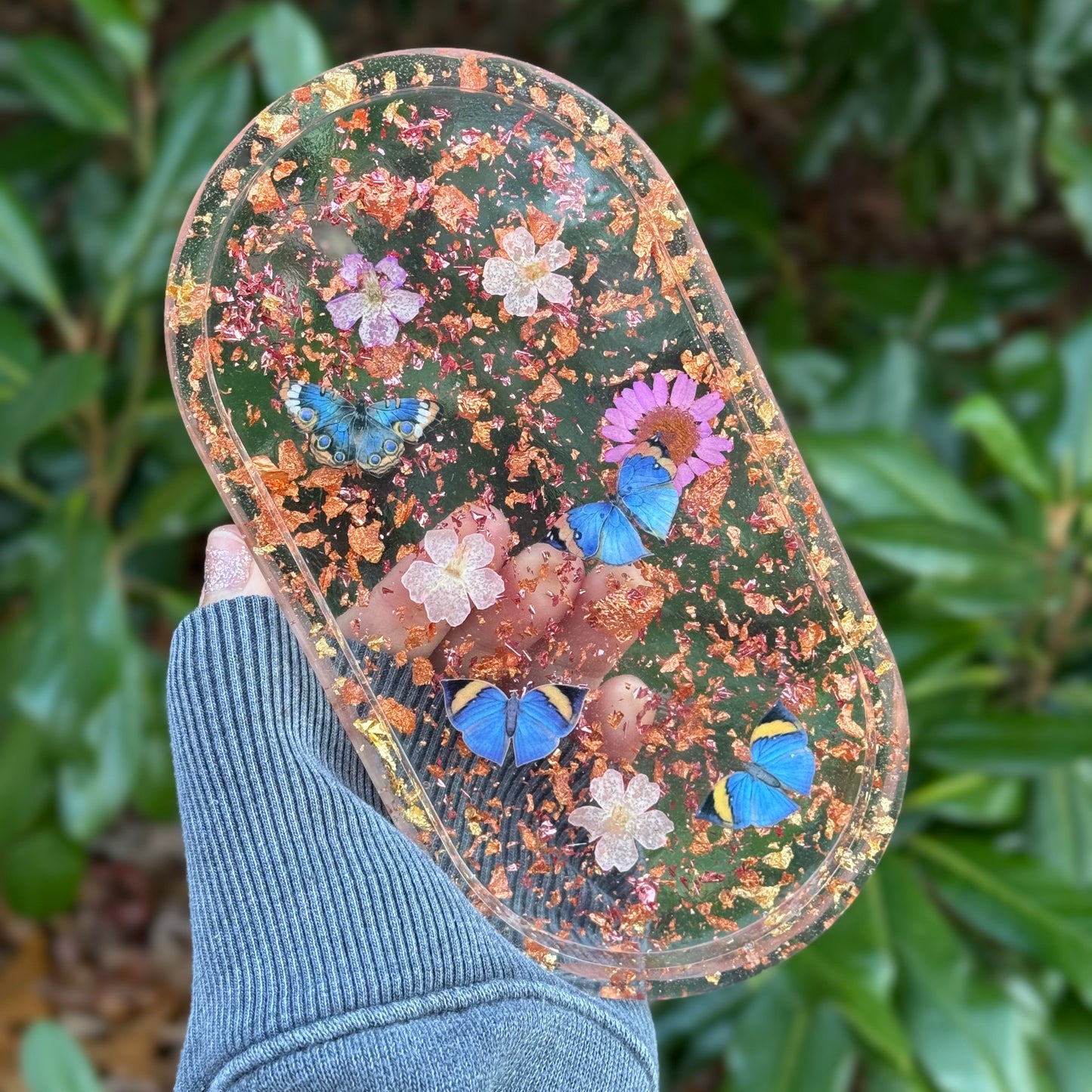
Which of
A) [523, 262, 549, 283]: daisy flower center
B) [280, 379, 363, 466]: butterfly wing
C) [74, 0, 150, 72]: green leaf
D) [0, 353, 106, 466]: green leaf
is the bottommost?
[0, 353, 106, 466]: green leaf

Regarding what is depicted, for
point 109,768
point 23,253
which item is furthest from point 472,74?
point 109,768

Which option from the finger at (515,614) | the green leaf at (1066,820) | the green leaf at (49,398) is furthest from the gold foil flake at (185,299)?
the green leaf at (1066,820)

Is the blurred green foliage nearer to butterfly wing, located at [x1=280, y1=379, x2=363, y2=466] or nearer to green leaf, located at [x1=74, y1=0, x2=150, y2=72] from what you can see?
green leaf, located at [x1=74, y1=0, x2=150, y2=72]

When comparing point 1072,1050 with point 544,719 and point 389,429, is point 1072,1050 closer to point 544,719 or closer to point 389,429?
point 544,719

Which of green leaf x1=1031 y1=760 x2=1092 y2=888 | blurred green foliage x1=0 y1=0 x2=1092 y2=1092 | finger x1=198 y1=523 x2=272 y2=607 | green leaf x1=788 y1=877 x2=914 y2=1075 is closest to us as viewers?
finger x1=198 y1=523 x2=272 y2=607

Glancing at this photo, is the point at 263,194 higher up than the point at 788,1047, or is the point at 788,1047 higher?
the point at 263,194

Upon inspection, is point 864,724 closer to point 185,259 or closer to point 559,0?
point 185,259

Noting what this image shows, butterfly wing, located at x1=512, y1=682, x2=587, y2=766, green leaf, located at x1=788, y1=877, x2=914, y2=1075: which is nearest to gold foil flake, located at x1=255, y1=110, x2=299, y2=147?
butterfly wing, located at x1=512, y1=682, x2=587, y2=766
